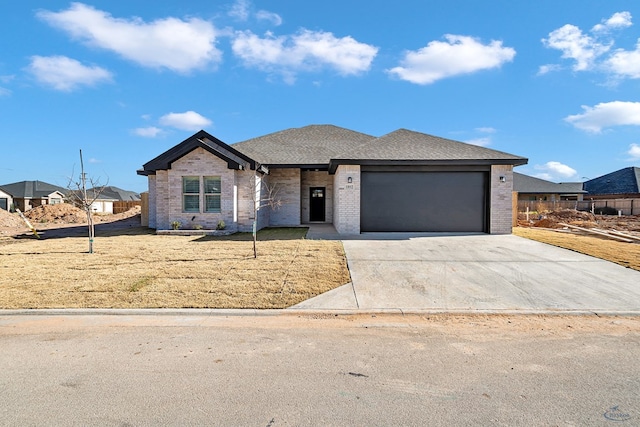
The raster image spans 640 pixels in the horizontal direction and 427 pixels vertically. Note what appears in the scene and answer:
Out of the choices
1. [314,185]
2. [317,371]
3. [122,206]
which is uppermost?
[314,185]

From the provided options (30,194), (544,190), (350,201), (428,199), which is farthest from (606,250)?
(30,194)

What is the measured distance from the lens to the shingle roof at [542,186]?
1690 inches

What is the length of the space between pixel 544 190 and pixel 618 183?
14.4m

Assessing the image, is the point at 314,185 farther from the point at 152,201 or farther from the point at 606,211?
the point at 606,211

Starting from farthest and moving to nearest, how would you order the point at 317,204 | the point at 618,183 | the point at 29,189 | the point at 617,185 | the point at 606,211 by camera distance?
1. the point at 618,183
2. the point at 617,185
3. the point at 29,189
4. the point at 606,211
5. the point at 317,204

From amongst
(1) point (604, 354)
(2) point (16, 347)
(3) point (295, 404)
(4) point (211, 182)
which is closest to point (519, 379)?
(1) point (604, 354)

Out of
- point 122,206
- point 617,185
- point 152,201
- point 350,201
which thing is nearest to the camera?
point 350,201

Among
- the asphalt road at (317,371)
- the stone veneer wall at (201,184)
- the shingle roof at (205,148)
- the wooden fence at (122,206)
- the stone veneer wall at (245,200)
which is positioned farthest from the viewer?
the wooden fence at (122,206)

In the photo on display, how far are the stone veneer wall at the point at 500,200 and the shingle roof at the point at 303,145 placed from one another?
25.9 feet

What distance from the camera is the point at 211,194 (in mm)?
15766

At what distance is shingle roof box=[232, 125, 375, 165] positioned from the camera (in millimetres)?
18297

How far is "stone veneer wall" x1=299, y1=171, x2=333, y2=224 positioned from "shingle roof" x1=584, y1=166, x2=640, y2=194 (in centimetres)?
4492

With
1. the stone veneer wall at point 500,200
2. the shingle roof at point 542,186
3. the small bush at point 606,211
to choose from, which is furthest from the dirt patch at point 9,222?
the shingle roof at point 542,186

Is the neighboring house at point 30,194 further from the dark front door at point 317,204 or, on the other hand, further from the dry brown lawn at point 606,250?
the dry brown lawn at point 606,250
